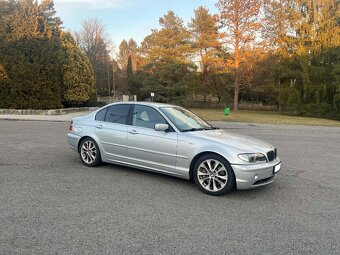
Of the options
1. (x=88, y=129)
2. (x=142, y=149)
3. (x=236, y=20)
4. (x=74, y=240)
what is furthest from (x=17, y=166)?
(x=236, y=20)

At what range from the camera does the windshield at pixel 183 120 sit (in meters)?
5.68

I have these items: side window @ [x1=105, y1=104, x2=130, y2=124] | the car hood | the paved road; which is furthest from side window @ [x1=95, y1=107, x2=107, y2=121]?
the car hood

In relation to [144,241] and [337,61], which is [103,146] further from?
[337,61]

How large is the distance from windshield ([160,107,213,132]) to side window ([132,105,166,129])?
180 millimetres

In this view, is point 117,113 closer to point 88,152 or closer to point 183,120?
point 88,152

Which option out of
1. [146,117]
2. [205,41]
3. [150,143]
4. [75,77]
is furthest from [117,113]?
[205,41]

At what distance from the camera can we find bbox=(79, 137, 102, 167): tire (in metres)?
6.48

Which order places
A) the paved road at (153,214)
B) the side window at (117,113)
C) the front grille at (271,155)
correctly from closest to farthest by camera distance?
the paved road at (153,214) < the front grille at (271,155) < the side window at (117,113)

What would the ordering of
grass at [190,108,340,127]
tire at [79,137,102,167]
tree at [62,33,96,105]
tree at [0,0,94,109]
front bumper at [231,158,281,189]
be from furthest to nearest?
tree at [62,33,96,105]
tree at [0,0,94,109]
grass at [190,108,340,127]
tire at [79,137,102,167]
front bumper at [231,158,281,189]

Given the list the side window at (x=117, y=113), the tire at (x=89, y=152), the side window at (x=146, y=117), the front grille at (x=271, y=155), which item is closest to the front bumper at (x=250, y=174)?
the front grille at (x=271, y=155)

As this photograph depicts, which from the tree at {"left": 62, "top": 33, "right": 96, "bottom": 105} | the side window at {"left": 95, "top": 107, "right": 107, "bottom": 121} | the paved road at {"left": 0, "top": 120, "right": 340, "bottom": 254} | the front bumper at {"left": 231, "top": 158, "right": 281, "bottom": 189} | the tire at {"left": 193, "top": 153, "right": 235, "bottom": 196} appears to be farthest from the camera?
the tree at {"left": 62, "top": 33, "right": 96, "bottom": 105}

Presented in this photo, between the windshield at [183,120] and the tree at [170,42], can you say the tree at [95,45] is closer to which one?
the tree at [170,42]

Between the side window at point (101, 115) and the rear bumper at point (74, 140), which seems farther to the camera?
the rear bumper at point (74, 140)

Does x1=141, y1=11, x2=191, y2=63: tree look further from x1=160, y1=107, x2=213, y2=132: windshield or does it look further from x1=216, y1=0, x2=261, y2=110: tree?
x1=160, y1=107, x2=213, y2=132: windshield
